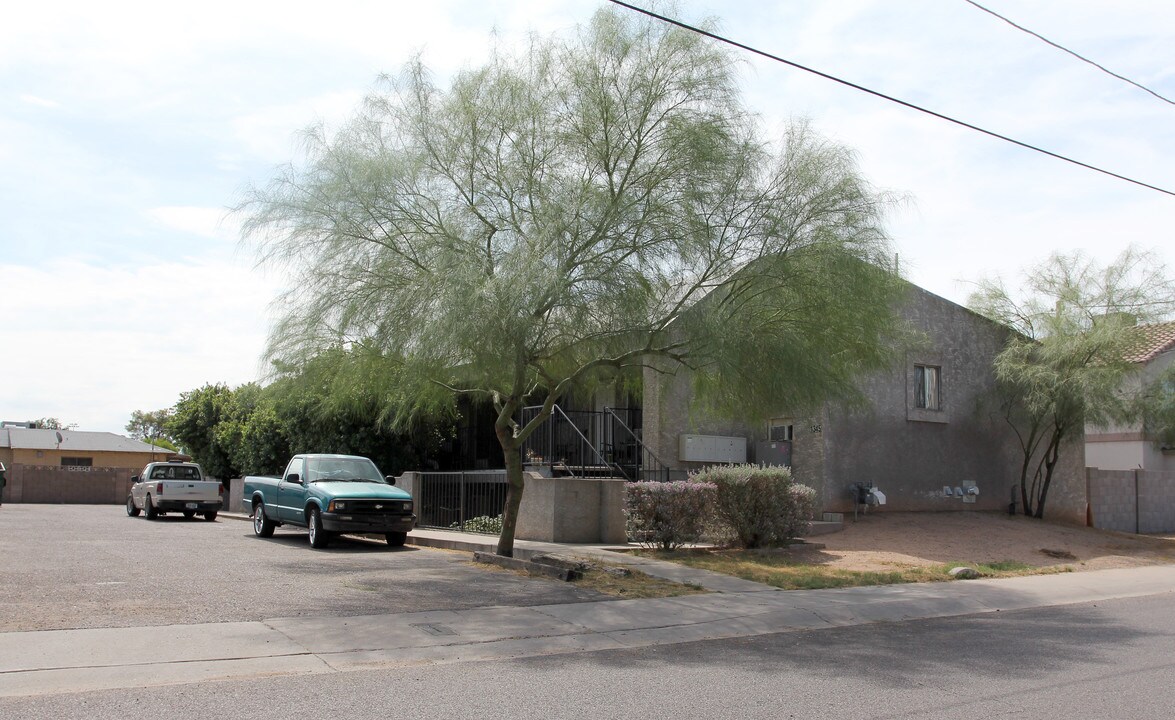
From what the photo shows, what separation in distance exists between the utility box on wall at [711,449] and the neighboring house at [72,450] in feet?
127

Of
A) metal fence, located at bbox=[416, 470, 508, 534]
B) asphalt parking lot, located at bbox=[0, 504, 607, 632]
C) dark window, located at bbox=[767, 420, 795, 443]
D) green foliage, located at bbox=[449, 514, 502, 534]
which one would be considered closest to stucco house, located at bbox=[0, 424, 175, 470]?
metal fence, located at bbox=[416, 470, 508, 534]

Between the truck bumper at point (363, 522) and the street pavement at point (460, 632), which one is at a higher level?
the truck bumper at point (363, 522)

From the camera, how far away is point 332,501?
17.3m

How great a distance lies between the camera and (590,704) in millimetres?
6926

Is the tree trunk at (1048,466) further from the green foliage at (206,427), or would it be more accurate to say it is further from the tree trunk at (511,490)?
the green foliage at (206,427)

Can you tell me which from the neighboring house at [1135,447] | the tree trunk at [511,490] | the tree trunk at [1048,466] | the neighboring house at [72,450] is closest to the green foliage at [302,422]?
the tree trunk at [511,490]

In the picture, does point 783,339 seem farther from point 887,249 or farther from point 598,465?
point 598,465

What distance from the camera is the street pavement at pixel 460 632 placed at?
25.6ft

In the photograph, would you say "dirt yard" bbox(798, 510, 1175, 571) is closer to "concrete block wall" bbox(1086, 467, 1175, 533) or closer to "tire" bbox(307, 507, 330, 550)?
"concrete block wall" bbox(1086, 467, 1175, 533)

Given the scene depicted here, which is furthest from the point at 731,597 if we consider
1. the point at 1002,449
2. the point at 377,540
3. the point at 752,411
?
the point at 1002,449

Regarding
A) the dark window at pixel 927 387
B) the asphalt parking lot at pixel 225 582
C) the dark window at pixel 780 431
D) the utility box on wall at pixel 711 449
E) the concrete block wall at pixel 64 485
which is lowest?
the concrete block wall at pixel 64 485

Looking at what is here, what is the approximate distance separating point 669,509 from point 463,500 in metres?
6.61

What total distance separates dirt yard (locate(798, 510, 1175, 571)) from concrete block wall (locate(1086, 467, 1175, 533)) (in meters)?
1.45

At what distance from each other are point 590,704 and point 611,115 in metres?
8.50
